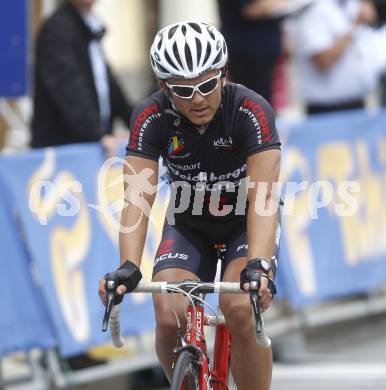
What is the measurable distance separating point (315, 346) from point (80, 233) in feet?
9.58

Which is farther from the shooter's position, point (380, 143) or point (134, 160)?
point (380, 143)

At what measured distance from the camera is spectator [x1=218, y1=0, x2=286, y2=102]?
33.9ft

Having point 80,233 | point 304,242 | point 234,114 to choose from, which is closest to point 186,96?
point 234,114

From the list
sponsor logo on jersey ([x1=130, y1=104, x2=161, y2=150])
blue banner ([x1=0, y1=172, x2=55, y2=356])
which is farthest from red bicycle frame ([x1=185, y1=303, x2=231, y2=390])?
blue banner ([x1=0, y1=172, x2=55, y2=356])

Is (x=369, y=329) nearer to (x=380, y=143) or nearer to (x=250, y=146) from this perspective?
(x=380, y=143)

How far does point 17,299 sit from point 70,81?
1715 millimetres

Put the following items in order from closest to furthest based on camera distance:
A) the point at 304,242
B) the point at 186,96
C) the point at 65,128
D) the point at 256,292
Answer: the point at 256,292 < the point at 186,96 < the point at 65,128 < the point at 304,242

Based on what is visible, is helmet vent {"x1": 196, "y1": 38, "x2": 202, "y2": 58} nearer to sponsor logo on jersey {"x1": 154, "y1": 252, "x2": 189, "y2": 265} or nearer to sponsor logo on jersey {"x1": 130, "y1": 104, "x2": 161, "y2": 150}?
sponsor logo on jersey {"x1": 130, "y1": 104, "x2": 161, "y2": 150}

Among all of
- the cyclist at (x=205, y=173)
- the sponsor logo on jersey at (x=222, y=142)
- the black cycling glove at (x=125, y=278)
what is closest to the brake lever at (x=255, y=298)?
the cyclist at (x=205, y=173)

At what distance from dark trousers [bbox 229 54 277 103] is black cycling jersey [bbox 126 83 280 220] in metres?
4.09

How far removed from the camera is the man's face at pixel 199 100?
5980mm

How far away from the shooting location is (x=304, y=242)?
10125 millimetres

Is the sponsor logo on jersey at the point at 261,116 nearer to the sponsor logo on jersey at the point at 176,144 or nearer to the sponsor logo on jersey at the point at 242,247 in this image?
the sponsor logo on jersey at the point at 176,144

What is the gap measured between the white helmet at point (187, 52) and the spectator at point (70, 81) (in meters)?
2.61
